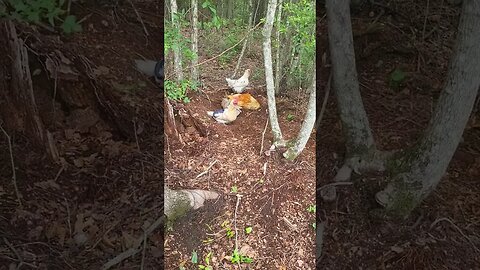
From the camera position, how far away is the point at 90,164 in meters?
1.83

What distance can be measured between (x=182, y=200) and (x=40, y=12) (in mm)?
997

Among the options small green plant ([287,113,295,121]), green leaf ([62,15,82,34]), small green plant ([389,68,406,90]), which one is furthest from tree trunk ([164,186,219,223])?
small green plant ([389,68,406,90])

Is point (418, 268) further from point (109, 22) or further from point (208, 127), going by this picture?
point (109, 22)

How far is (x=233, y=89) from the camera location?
1.94m

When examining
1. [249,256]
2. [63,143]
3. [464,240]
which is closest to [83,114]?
[63,143]

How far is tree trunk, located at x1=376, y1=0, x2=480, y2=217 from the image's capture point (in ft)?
5.03

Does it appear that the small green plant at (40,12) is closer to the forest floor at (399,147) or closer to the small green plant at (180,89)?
the small green plant at (180,89)

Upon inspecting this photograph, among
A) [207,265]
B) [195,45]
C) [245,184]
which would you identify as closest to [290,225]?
[245,184]

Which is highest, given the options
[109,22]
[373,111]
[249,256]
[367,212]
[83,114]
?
[109,22]

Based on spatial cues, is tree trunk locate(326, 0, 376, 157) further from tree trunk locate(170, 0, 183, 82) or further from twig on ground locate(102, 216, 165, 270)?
twig on ground locate(102, 216, 165, 270)

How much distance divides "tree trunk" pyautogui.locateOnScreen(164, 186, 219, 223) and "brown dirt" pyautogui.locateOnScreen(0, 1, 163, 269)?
1.8 inches

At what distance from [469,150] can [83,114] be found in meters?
1.66

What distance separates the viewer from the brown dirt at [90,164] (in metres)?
1.64

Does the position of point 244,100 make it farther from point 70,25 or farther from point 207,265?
point 70,25
